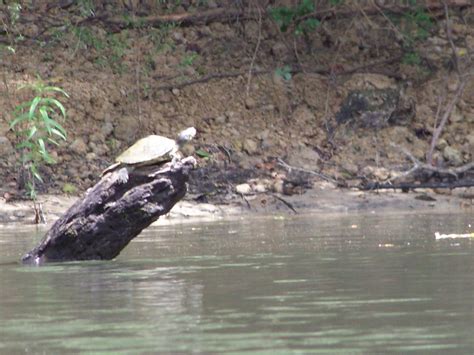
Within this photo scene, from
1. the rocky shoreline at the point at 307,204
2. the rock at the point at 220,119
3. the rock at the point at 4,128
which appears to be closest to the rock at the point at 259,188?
the rocky shoreline at the point at 307,204

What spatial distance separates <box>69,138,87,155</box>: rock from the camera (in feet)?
48.4

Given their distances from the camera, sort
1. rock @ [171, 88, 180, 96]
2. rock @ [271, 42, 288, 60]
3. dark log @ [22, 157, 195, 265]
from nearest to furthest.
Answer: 1. dark log @ [22, 157, 195, 265]
2. rock @ [171, 88, 180, 96]
3. rock @ [271, 42, 288, 60]

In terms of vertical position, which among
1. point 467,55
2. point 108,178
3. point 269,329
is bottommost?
point 269,329

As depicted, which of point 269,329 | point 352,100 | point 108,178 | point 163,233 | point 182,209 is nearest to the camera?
point 269,329

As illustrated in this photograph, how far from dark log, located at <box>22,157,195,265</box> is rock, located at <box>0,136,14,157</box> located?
573 cm

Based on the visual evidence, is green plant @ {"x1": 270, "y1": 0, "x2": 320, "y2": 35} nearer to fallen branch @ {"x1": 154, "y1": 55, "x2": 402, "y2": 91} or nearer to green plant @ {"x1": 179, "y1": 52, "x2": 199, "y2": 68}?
fallen branch @ {"x1": 154, "y1": 55, "x2": 402, "y2": 91}

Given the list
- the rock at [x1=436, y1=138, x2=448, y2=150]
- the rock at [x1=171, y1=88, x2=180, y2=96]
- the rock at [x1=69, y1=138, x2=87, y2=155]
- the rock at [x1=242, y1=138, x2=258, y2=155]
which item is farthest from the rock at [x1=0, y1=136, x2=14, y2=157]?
the rock at [x1=436, y1=138, x2=448, y2=150]

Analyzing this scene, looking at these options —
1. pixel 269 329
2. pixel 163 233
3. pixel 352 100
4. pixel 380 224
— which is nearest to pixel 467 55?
pixel 352 100

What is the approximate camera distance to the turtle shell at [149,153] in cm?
859

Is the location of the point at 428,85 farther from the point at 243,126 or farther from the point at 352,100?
the point at 243,126

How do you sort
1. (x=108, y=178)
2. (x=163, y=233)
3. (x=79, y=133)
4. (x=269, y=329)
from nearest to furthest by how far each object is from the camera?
(x=269, y=329) < (x=108, y=178) < (x=163, y=233) < (x=79, y=133)

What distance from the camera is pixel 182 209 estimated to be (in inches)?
522

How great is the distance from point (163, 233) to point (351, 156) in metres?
→ 4.64

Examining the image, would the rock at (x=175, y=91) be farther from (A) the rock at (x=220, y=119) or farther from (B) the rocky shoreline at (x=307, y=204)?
(B) the rocky shoreline at (x=307, y=204)
